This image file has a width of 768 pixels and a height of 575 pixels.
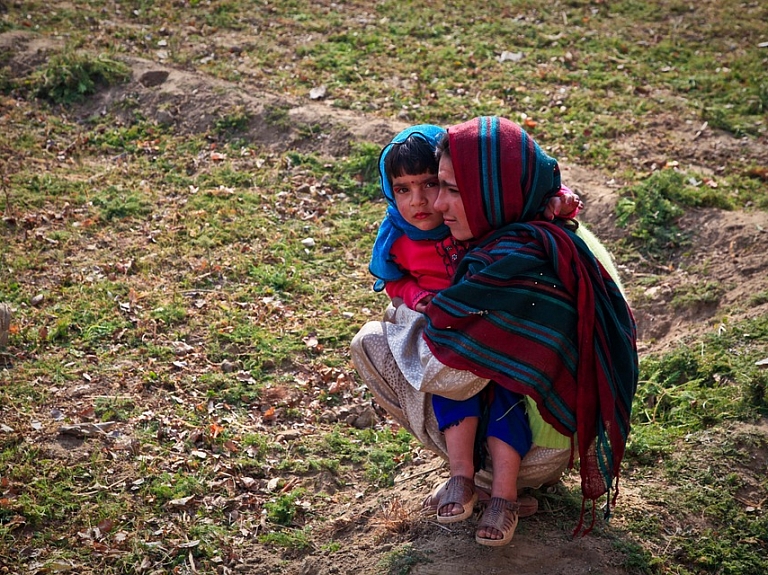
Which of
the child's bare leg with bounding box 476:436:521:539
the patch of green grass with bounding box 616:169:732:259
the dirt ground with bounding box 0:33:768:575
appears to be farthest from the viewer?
the patch of green grass with bounding box 616:169:732:259

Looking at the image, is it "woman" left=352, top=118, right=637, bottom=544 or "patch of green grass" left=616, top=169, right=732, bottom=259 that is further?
"patch of green grass" left=616, top=169, right=732, bottom=259

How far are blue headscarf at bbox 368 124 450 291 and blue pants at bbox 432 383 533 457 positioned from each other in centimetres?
70

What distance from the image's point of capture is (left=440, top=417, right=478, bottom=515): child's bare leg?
325 centimetres

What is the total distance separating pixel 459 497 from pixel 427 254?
1.06 m

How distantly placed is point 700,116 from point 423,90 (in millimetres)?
2662

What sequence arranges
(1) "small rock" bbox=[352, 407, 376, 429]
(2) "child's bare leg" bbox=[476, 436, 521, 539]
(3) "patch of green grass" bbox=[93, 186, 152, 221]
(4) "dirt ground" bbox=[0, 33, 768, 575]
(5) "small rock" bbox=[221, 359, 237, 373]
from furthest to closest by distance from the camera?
(3) "patch of green grass" bbox=[93, 186, 152, 221]
(5) "small rock" bbox=[221, 359, 237, 373]
(1) "small rock" bbox=[352, 407, 376, 429]
(4) "dirt ground" bbox=[0, 33, 768, 575]
(2) "child's bare leg" bbox=[476, 436, 521, 539]

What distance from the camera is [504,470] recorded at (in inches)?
126

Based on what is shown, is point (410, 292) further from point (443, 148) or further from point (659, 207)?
point (659, 207)

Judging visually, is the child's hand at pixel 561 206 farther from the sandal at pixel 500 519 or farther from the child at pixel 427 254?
the sandal at pixel 500 519

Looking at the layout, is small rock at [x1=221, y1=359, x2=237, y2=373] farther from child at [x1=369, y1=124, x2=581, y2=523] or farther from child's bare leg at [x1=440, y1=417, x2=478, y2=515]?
child's bare leg at [x1=440, y1=417, x2=478, y2=515]

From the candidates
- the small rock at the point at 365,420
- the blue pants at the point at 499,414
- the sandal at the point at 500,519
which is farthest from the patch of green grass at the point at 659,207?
the sandal at the point at 500,519

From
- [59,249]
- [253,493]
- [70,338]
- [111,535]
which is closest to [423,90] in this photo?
[59,249]

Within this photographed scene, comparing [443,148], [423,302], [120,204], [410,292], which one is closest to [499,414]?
[423,302]

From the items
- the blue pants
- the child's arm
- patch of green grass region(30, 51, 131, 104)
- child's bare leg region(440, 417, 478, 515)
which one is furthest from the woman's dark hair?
patch of green grass region(30, 51, 131, 104)
